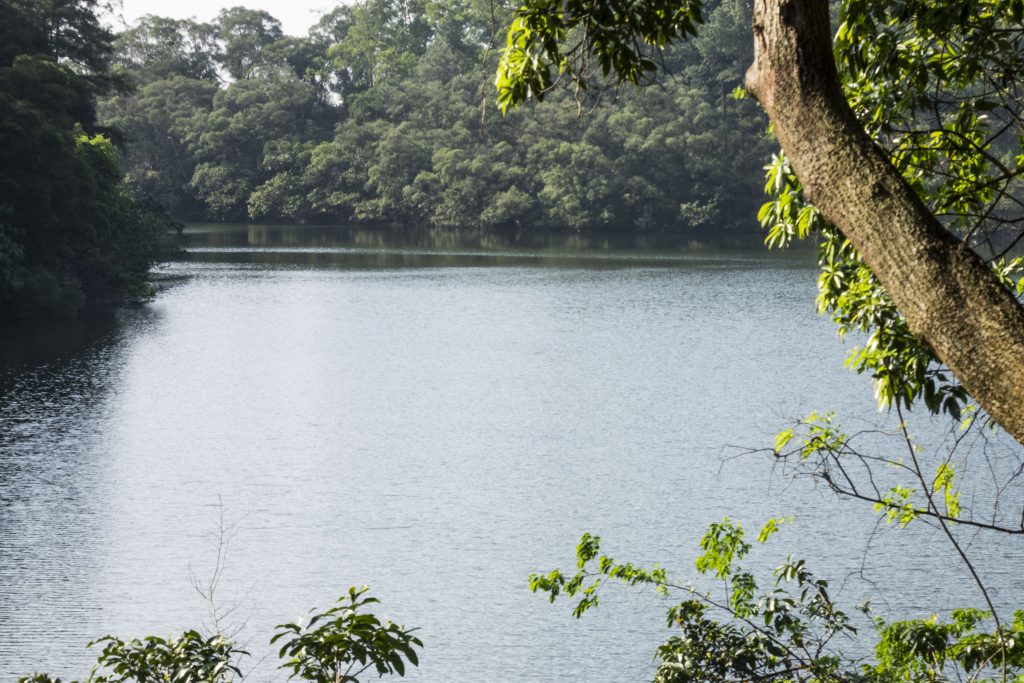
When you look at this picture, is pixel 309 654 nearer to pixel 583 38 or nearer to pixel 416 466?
pixel 583 38

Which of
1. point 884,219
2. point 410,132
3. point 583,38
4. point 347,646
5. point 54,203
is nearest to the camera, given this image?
point 884,219

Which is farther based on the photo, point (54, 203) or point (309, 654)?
point (54, 203)

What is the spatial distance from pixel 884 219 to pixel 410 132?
222 feet

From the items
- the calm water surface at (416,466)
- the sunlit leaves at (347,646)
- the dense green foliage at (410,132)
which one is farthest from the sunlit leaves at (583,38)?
the dense green foliage at (410,132)

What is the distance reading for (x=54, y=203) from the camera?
105ft

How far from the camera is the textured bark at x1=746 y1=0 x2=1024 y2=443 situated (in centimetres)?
249

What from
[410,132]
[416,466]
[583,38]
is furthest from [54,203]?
[410,132]

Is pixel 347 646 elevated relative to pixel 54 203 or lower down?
lower down

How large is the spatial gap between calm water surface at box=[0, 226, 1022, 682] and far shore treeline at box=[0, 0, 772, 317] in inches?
650

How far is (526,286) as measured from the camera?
4219cm

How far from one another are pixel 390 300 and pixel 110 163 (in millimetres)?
9353

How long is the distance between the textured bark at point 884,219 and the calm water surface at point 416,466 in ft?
17.0

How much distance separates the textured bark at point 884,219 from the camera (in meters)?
2.49

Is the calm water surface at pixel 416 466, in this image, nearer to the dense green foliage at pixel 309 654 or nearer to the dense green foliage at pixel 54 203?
the dense green foliage at pixel 54 203
